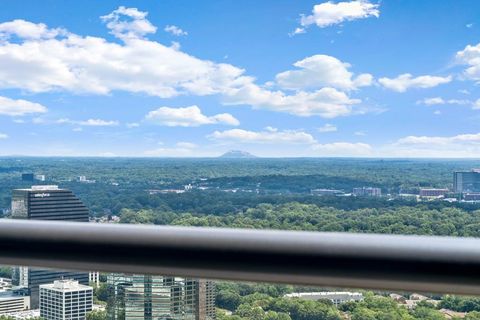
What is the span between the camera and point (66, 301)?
875 mm

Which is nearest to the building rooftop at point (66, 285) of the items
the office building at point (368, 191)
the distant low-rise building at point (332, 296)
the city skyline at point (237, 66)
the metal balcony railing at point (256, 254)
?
the metal balcony railing at point (256, 254)

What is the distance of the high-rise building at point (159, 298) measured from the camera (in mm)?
752

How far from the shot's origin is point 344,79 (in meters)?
28.7

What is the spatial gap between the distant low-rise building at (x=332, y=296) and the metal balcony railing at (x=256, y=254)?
0.10 meters

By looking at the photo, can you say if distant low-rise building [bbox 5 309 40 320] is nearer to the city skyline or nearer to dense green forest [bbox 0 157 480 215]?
dense green forest [bbox 0 157 480 215]

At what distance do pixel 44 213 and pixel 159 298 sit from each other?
0.74m

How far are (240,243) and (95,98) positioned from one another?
3687 centimetres

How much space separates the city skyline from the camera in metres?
24.9

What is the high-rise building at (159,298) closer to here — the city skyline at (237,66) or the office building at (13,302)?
the office building at (13,302)

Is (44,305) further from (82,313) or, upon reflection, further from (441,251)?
(441,251)

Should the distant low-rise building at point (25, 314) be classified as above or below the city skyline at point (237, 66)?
below

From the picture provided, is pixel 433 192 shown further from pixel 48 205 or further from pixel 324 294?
pixel 324 294

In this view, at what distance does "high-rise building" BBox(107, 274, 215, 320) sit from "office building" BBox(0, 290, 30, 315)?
0.13 meters

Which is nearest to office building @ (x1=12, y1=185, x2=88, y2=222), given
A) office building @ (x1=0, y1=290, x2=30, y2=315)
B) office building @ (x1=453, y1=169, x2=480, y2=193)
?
office building @ (x1=0, y1=290, x2=30, y2=315)
